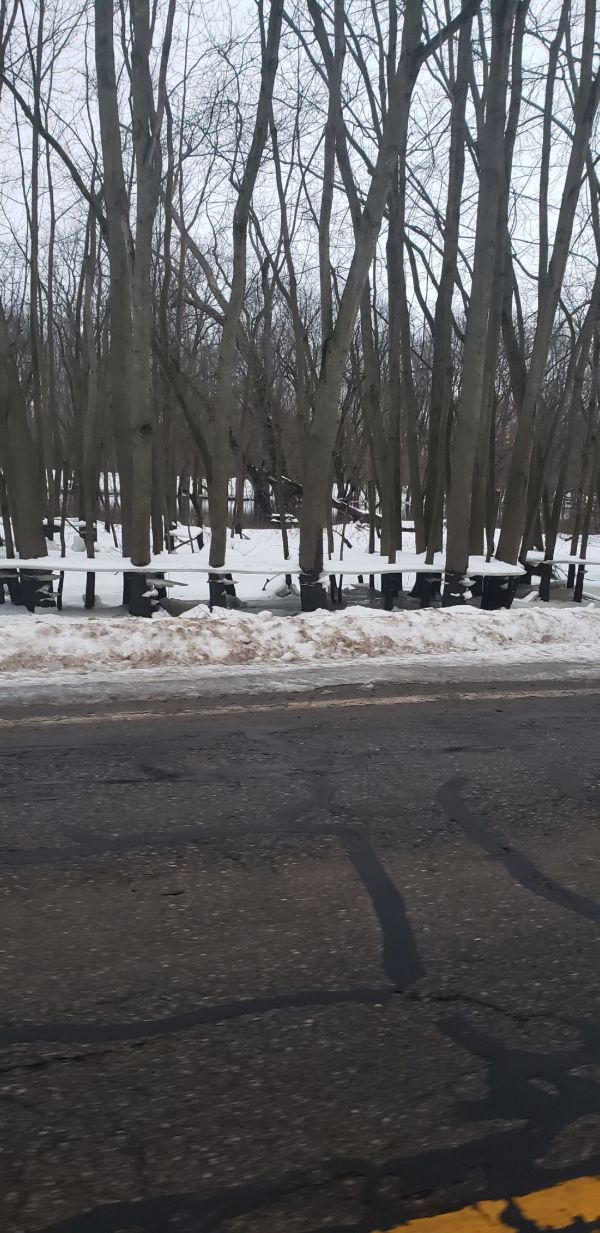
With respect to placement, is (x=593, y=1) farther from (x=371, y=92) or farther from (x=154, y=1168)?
(x=154, y=1168)

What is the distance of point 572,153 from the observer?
1355cm

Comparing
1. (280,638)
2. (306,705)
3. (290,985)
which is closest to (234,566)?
(280,638)

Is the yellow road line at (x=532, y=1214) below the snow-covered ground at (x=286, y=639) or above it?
below

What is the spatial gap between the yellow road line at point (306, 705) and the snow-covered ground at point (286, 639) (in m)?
1.17

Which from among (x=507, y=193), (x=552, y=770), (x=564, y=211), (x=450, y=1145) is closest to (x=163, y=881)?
(x=450, y=1145)

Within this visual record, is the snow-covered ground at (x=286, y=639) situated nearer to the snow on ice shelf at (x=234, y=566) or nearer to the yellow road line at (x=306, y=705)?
the yellow road line at (x=306, y=705)

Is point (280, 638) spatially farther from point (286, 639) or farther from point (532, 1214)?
point (532, 1214)

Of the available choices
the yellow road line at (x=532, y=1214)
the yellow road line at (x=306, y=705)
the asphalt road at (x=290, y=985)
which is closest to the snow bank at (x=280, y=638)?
the yellow road line at (x=306, y=705)

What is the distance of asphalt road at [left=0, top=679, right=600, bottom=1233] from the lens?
6.63ft

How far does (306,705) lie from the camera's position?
625 centimetres

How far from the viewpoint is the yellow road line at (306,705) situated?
5.75m

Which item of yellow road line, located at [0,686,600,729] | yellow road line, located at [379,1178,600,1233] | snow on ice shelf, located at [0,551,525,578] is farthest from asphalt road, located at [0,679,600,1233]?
snow on ice shelf, located at [0,551,525,578]

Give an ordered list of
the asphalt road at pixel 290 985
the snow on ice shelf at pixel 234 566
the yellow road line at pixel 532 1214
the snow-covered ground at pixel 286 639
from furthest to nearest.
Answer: the snow on ice shelf at pixel 234 566 → the snow-covered ground at pixel 286 639 → the asphalt road at pixel 290 985 → the yellow road line at pixel 532 1214

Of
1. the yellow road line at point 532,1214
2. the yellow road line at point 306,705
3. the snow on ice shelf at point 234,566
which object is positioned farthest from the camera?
the snow on ice shelf at point 234,566
